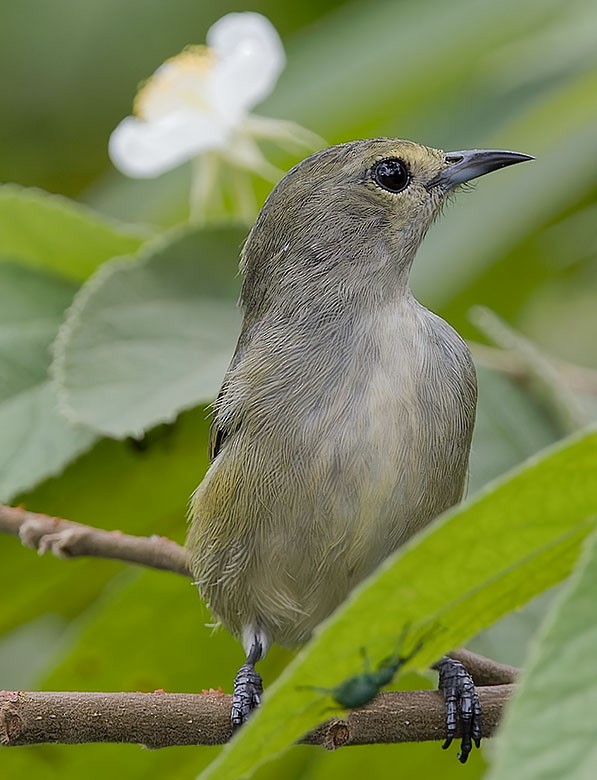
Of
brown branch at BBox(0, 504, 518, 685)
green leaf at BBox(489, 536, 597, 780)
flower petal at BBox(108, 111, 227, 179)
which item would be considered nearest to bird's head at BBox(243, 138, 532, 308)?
flower petal at BBox(108, 111, 227, 179)

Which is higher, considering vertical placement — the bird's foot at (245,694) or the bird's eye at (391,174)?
the bird's eye at (391,174)

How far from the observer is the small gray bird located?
2814 millimetres

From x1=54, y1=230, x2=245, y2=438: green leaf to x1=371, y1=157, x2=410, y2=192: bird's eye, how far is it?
42cm

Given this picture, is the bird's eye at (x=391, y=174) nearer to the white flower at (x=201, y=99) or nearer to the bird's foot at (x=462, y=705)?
the white flower at (x=201, y=99)

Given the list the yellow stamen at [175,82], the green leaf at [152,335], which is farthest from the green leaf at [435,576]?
the yellow stamen at [175,82]

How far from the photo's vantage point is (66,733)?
214 centimetres

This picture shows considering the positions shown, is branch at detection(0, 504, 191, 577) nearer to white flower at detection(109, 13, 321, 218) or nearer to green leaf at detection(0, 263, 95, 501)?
green leaf at detection(0, 263, 95, 501)

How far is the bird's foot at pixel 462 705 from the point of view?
2418mm

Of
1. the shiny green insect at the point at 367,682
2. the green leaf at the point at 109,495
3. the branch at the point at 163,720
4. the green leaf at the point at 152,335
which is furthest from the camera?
the green leaf at the point at 109,495

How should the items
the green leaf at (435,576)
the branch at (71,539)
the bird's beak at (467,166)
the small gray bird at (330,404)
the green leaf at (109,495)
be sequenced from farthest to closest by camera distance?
the green leaf at (109,495) < the bird's beak at (467,166) < the small gray bird at (330,404) < the branch at (71,539) < the green leaf at (435,576)

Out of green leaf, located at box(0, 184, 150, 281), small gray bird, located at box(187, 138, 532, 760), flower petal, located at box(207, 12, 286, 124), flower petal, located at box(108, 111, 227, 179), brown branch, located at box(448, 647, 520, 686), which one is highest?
flower petal, located at box(207, 12, 286, 124)

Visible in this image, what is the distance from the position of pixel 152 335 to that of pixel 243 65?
0.83 m

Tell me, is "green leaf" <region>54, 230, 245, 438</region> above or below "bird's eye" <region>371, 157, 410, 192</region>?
below

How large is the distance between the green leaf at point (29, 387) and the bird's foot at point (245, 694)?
24.6 inches
